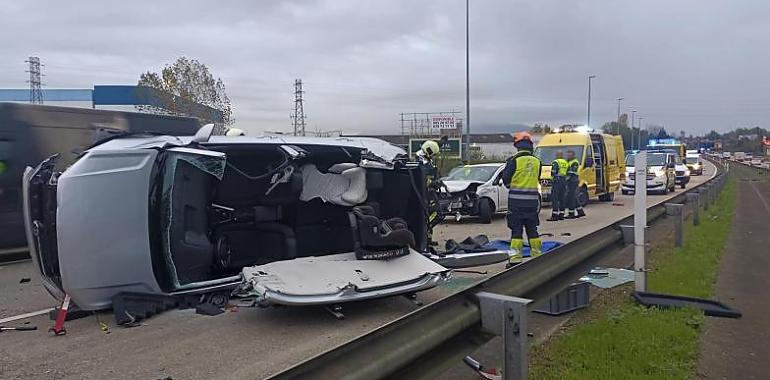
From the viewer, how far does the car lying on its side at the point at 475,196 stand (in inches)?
548

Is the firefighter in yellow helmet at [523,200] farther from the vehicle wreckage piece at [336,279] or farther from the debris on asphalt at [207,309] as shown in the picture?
the debris on asphalt at [207,309]

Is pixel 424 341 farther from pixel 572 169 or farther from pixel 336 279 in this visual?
pixel 572 169

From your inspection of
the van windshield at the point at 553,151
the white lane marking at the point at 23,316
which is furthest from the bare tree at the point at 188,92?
the white lane marking at the point at 23,316

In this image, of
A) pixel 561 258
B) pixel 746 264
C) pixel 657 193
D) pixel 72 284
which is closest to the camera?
pixel 561 258

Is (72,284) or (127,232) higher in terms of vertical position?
(127,232)

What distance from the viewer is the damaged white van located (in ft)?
16.4

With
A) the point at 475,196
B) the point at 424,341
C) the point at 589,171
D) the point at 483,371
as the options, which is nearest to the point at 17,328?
the point at 483,371

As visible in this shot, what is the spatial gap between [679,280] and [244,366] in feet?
15.0

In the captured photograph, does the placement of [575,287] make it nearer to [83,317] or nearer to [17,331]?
[83,317]

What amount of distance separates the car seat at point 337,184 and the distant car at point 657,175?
19.1 m

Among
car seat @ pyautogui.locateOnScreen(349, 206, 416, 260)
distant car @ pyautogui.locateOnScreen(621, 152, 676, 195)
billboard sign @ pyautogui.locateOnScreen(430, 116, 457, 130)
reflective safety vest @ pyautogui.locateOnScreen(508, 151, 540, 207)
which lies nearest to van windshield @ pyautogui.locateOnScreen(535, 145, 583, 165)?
distant car @ pyautogui.locateOnScreen(621, 152, 676, 195)

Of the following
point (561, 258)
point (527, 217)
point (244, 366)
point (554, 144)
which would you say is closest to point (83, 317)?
point (244, 366)

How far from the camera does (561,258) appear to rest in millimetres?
3805

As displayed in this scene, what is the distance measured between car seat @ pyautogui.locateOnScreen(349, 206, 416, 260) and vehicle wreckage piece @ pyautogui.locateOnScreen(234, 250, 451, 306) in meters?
0.07
